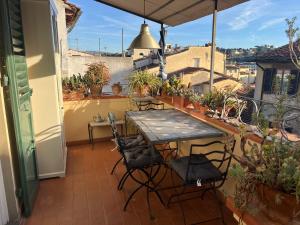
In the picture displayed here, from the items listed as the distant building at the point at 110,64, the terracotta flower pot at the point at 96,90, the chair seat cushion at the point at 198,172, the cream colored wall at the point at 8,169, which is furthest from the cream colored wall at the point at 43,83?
the distant building at the point at 110,64

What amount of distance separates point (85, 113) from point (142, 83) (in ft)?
3.78

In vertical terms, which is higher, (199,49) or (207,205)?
(199,49)

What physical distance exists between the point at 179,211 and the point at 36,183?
5.33 feet

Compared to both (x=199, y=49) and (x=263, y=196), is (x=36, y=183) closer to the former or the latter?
(x=263, y=196)

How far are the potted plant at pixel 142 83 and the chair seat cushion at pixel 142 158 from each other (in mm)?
1630

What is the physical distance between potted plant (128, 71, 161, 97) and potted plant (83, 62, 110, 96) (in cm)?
46

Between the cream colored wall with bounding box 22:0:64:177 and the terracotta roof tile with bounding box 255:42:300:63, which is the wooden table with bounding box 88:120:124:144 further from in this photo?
the terracotta roof tile with bounding box 255:42:300:63

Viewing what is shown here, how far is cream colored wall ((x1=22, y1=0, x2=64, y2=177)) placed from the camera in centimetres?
244

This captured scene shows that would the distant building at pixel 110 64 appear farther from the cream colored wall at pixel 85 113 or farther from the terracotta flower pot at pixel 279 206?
the terracotta flower pot at pixel 279 206

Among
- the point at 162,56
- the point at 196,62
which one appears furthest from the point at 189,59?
the point at 162,56

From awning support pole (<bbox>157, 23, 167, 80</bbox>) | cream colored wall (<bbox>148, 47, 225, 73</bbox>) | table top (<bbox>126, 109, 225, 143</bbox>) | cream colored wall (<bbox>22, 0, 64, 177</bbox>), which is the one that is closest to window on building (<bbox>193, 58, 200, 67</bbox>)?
cream colored wall (<bbox>148, 47, 225, 73</bbox>)

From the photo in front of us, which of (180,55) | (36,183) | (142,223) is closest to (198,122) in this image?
(142,223)

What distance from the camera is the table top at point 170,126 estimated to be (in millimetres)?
2088

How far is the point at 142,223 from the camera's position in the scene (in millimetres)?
2115
